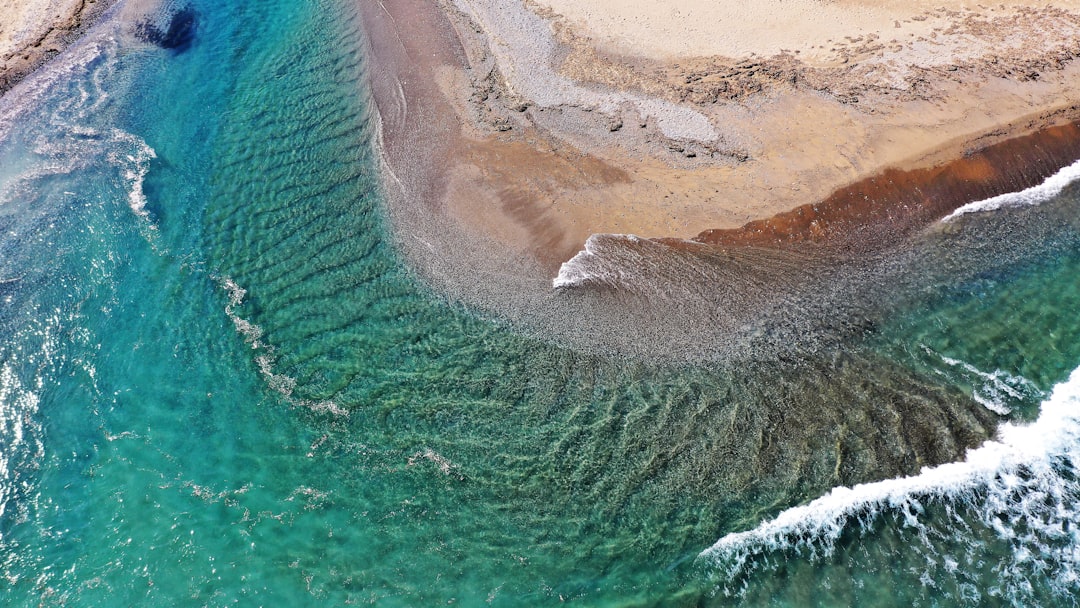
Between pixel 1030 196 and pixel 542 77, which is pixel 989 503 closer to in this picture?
pixel 1030 196

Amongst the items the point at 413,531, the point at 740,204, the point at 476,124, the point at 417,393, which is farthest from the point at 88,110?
the point at 740,204

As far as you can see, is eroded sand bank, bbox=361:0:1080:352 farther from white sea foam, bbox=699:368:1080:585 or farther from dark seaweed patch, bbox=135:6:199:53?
dark seaweed patch, bbox=135:6:199:53

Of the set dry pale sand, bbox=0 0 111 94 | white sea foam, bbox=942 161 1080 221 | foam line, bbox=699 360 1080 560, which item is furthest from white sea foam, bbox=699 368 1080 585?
dry pale sand, bbox=0 0 111 94

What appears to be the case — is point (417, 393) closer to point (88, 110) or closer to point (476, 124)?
point (476, 124)

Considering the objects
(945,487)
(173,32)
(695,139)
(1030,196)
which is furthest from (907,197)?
(173,32)

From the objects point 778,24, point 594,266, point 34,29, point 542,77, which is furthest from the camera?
point 34,29

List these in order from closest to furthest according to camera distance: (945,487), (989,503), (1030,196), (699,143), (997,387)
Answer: (989,503) < (945,487) < (997,387) < (1030,196) < (699,143)

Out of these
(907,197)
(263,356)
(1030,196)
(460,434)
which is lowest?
(1030,196)
